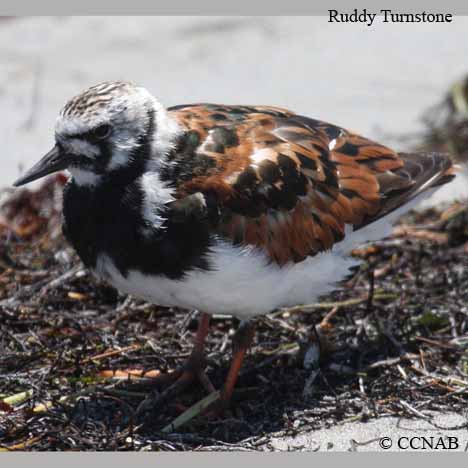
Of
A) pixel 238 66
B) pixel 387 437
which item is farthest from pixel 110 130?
pixel 238 66

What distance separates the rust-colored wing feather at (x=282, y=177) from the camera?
367cm

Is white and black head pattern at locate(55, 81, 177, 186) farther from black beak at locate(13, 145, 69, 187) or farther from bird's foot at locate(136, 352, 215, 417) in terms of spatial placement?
bird's foot at locate(136, 352, 215, 417)

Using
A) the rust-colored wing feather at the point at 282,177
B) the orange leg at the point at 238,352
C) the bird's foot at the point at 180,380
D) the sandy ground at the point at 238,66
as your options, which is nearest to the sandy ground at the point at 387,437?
the orange leg at the point at 238,352

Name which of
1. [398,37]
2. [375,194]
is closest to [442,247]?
[375,194]

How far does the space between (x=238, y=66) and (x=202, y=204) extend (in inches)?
147

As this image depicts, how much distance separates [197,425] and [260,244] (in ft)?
2.40

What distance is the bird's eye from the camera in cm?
356

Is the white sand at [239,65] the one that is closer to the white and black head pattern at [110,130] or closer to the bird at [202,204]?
the bird at [202,204]

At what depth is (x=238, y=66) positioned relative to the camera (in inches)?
283

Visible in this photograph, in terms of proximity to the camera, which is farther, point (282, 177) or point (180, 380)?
point (180, 380)

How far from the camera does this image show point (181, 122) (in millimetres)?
3820

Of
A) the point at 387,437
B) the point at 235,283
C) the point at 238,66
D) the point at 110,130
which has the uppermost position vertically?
the point at 110,130

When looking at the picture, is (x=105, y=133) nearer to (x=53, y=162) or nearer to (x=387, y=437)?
(x=53, y=162)

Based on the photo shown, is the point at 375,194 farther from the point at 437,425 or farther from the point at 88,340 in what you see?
the point at 88,340
